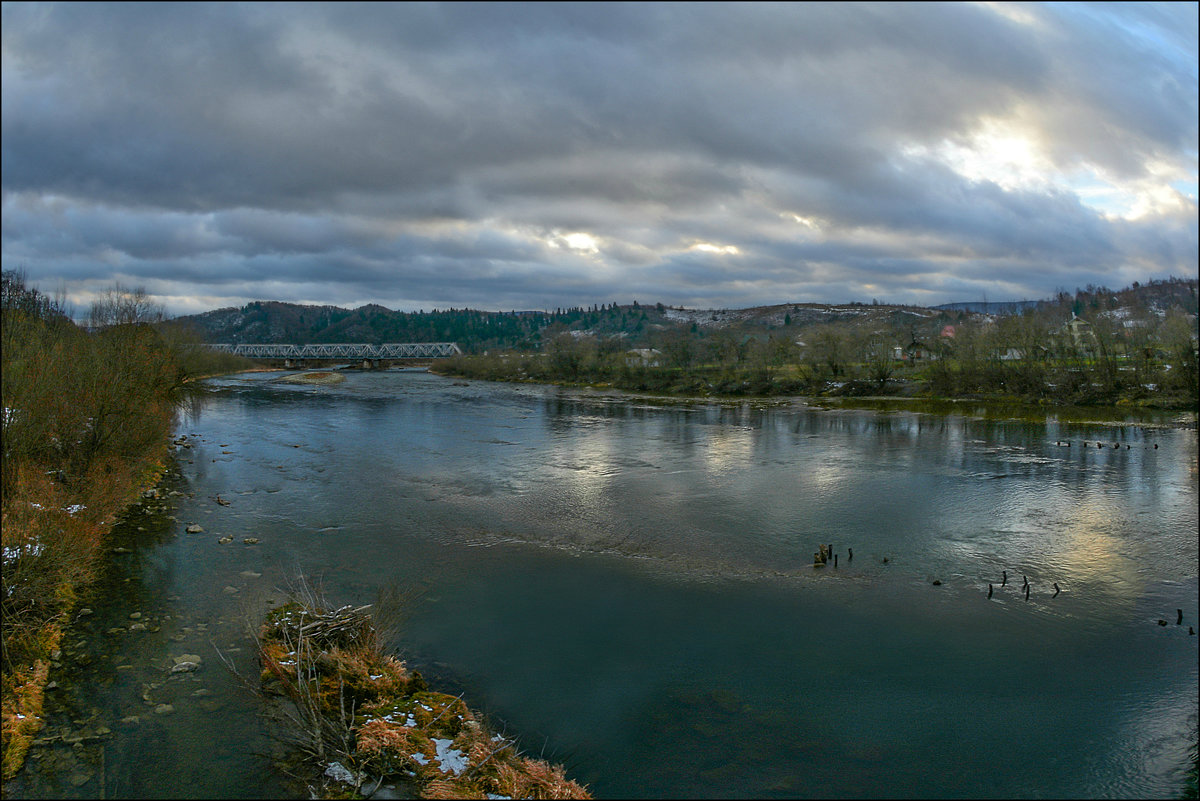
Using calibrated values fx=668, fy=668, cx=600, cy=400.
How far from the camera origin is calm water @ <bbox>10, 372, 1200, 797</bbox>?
29.1ft

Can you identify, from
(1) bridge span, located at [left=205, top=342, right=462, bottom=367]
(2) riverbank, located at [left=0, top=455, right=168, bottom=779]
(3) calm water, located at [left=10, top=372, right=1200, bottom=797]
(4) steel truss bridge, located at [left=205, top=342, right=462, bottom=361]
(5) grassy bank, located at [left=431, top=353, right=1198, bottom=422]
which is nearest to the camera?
(3) calm water, located at [left=10, top=372, right=1200, bottom=797]

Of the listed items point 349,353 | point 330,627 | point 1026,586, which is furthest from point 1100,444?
point 349,353

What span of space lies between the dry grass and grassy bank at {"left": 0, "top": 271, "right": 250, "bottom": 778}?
334cm

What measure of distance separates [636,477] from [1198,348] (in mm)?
42331

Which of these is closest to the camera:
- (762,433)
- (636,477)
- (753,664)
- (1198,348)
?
(753,664)

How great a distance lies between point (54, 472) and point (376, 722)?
13.9 meters

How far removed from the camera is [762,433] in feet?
126

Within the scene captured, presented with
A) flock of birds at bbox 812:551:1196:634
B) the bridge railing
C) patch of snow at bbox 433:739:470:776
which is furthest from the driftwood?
the bridge railing

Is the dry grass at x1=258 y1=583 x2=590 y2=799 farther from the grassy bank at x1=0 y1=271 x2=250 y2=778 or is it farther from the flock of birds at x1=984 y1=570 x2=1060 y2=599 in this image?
the flock of birds at x1=984 y1=570 x2=1060 y2=599

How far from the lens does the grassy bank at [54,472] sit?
10641 millimetres

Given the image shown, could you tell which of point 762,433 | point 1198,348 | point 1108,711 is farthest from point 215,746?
point 1198,348

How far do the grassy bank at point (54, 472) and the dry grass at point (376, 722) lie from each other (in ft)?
10.9

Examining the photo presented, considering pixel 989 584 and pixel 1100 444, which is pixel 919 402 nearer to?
pixel 1100 444

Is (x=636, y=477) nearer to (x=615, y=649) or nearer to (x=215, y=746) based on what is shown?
(x=615, y=649)
